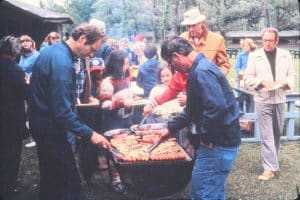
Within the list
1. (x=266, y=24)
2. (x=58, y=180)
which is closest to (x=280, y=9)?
(x=266, y=24)

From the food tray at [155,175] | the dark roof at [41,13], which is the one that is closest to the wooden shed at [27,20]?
the dark roof at [41,13]

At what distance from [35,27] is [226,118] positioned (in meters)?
2.16

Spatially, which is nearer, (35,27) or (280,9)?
(35,27)

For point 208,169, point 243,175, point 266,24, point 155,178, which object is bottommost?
point 243,175

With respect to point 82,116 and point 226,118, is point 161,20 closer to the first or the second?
point 82,116

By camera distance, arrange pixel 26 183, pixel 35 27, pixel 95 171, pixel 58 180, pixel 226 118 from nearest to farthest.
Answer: pixel 226 118
pixel 58 180
pixel 35 27
pixel 26 183
pixel 95 171

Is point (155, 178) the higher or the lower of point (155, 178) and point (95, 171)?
the higher

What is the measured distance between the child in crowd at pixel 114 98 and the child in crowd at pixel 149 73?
2.73 ft

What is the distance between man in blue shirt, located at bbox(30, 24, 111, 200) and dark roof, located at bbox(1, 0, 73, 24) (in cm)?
76

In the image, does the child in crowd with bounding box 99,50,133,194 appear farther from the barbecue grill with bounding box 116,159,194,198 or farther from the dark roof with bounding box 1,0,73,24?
the barbecue grill with bounding box 116,159,194,198

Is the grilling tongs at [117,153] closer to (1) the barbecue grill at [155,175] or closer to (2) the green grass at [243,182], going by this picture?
(1) the barbecue grill at [155,175]

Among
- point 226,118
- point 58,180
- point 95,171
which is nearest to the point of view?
point 226,118

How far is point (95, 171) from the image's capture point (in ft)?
15.2

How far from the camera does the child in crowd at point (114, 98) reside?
4281 millimetres
